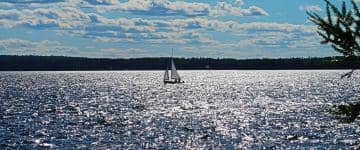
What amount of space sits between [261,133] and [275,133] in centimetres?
146

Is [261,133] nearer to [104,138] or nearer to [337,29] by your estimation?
[104,138]

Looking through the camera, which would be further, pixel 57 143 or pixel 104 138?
pixel 104 138

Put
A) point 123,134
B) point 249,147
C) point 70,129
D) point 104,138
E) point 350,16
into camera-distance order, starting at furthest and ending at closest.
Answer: point 70,129 < point 123,134 < point 104,138 < point 249,147 < point 350,16

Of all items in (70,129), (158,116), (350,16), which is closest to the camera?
(350,16)

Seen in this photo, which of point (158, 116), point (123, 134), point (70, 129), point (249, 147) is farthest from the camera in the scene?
point (158, 116)

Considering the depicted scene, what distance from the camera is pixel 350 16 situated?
47.3 feet

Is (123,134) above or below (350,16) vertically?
below

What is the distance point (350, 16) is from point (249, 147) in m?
39.6

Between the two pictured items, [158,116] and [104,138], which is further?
[158,116]

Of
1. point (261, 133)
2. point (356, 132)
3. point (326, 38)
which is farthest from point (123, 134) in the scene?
point (326, 38)

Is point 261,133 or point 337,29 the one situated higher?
point 337,29

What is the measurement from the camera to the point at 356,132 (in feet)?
210

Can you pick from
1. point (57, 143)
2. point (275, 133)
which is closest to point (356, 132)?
point (275, 133)

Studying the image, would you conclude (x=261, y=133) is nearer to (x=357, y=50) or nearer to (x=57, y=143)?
(x=57, y=143)
